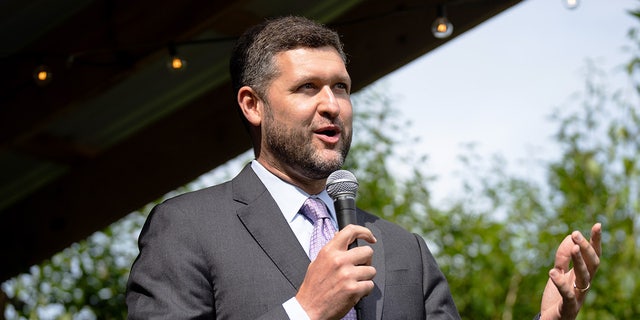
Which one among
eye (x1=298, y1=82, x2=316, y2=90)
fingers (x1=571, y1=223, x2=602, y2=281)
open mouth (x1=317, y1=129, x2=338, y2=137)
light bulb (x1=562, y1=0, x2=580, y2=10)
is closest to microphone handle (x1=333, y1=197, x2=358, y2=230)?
open mouth (x1=317, y1=129, x2=338, y2=137)

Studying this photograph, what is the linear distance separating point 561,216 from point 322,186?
6.74m

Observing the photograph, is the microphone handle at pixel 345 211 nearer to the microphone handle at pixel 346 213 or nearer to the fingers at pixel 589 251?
the microphone handle at pixel 346 213

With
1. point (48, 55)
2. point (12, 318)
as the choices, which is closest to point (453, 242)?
point (12, 318)

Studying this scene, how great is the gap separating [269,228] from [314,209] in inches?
5.4

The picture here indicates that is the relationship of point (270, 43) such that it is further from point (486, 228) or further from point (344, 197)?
point (486, 228)

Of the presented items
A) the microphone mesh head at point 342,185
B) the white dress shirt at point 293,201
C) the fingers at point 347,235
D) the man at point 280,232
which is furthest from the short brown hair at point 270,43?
the fingers at point 347,235

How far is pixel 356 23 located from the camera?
5.35 m

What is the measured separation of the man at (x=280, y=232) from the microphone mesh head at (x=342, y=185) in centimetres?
12

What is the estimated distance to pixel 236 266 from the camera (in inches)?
91.4

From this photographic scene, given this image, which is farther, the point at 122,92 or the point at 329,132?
the point at 122,92

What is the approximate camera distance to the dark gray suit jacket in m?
2.27

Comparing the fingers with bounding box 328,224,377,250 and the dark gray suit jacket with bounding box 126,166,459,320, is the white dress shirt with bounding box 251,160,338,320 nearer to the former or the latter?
the dark gray suit jacket with bounding box 126,166,459,320

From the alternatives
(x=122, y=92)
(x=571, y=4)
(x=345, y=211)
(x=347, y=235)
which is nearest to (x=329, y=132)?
(x=345, y=211)

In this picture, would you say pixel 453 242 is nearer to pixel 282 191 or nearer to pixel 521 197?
pixel 521 197
